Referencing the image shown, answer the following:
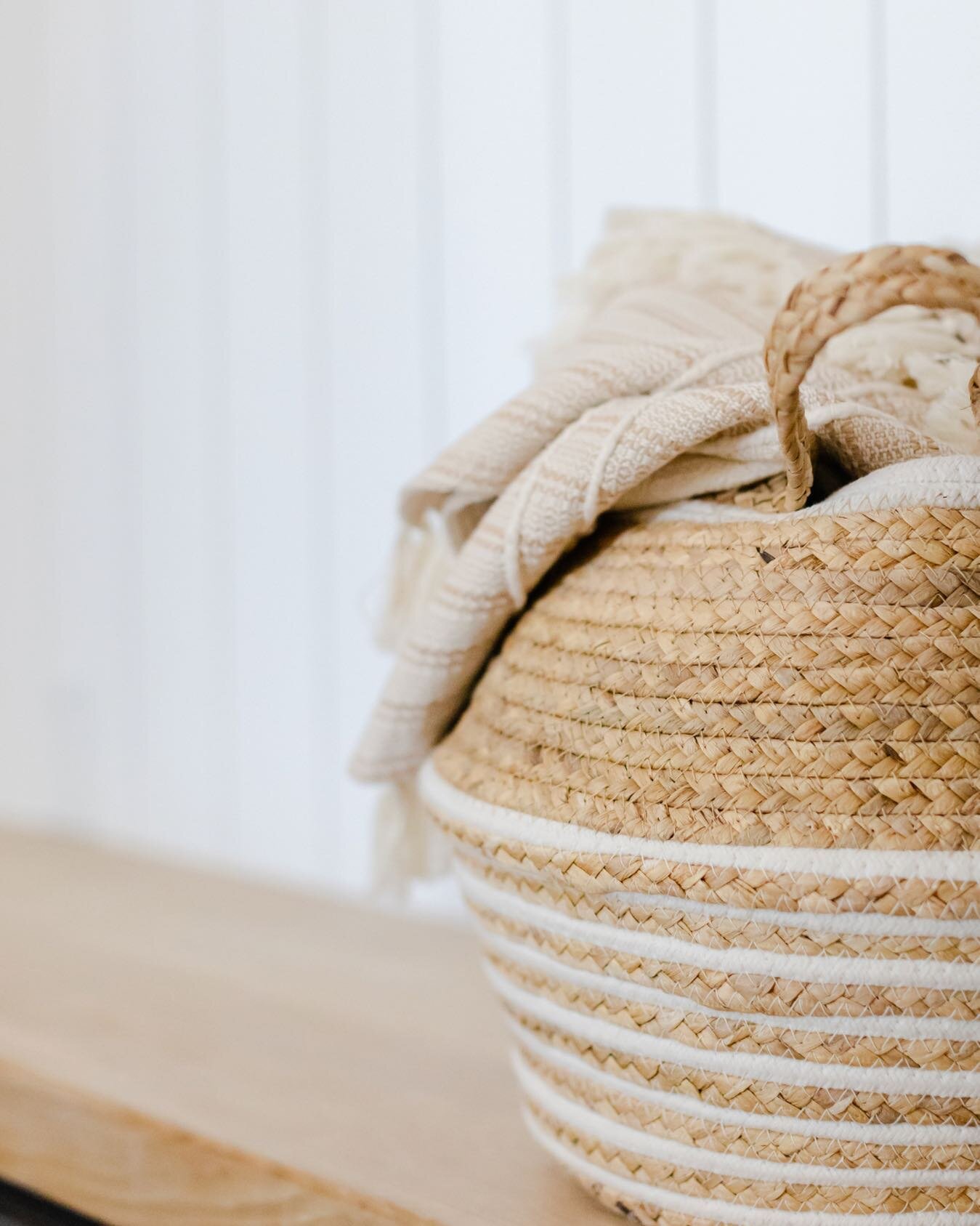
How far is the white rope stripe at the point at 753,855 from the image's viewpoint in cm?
34

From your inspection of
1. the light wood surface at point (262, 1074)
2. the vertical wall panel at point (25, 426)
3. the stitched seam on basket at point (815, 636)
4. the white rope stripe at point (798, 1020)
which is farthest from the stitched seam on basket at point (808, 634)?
the vertical wall panel at point (25, 426)

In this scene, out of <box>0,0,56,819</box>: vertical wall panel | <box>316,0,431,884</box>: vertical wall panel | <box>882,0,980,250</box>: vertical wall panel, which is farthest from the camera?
<box>0,0,56,819</box>: vertical wall panel

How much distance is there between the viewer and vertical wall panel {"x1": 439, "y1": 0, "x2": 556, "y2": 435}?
900mm

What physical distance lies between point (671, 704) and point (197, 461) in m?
0.85

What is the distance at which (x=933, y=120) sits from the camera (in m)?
0.71

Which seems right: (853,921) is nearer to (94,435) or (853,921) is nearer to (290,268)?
(290,268)

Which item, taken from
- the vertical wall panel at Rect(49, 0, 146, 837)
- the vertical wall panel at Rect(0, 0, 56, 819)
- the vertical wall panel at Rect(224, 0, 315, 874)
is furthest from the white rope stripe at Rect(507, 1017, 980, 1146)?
the vertical wall panel at Rect(0, 0, 56, 819)

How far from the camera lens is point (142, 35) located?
117 cm

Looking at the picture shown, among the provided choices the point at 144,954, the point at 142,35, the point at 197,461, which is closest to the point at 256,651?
the point at 197,461

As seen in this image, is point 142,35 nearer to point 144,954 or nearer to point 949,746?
point 144,954

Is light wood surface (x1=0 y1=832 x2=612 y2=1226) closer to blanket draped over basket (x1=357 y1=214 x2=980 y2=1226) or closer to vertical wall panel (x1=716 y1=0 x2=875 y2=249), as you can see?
blanket draped over basket (x1=357 y1=214 x2=980 y2=1226)

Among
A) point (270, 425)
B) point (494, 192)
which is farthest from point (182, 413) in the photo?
point (494, 192)

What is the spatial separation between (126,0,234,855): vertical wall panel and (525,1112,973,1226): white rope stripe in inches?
28.9

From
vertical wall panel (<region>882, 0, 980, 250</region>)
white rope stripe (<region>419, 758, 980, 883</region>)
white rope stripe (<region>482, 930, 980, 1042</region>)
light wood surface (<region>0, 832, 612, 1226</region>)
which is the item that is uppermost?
vertical wall panel (<region>882, 0, 980, 250</region>)
